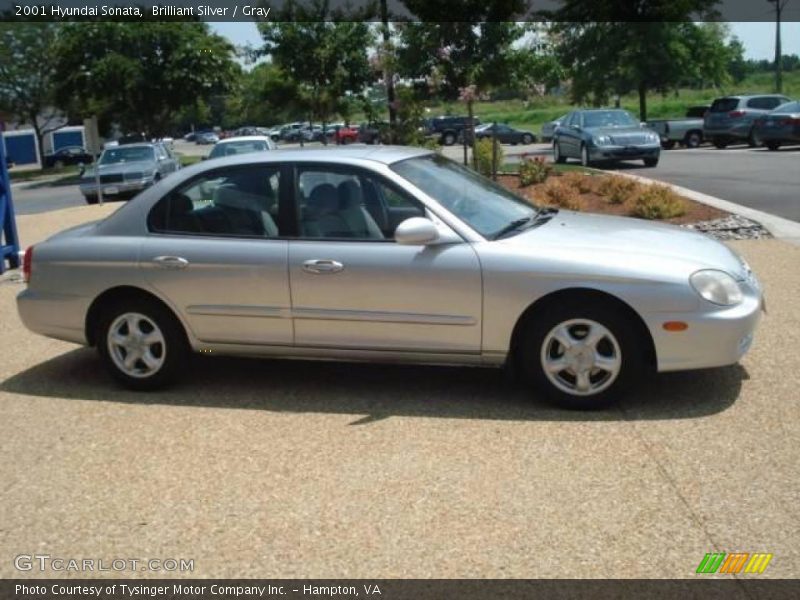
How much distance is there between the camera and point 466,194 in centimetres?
591

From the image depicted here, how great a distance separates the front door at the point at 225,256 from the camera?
18.6 feet

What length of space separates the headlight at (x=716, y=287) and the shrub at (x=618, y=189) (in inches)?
355

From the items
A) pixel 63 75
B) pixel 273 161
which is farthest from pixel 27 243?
pixel 63 75

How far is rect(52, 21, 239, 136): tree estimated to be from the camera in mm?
40875

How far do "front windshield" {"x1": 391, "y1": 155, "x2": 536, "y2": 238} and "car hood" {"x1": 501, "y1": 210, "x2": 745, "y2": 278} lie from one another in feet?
0.74

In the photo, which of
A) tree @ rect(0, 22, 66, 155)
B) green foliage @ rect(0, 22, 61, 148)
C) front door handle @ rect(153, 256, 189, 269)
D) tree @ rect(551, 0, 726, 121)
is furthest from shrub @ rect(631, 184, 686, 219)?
tree @ rect(0, 22, 66, 155)

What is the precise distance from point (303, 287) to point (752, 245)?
7.22 metres

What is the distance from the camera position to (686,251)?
17.7ft

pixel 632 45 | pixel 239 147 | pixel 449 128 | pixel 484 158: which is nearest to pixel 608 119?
pixel 484 158

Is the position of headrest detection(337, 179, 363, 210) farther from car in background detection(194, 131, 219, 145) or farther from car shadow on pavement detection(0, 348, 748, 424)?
car in background detection(194, 131, 219, 145)

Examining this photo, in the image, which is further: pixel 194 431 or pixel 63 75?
pixel 63 75

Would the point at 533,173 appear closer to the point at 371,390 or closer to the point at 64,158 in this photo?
the point at 371,390

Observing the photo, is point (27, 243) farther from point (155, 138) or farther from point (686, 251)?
point (155, 138)
